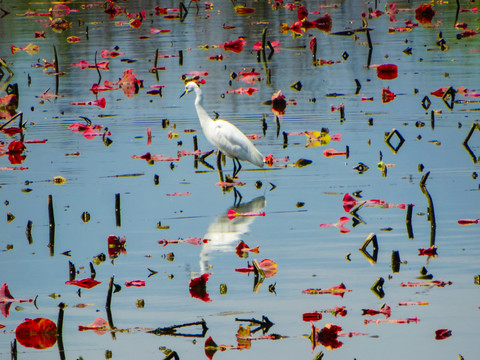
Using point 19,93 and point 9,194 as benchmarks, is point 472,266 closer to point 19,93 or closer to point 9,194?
point 9,194

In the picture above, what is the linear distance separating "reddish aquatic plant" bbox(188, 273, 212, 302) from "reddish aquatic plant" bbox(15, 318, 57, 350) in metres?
1.14

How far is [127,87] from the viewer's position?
17.5 metres

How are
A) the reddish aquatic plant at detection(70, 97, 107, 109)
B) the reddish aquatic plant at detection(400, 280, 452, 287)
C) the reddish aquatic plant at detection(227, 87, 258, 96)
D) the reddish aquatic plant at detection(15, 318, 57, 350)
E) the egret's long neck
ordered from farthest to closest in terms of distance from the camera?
1. the reddish aquatic plant at detection(227, 87, 258, 96)
2. the reddish aquatic plant at detection(70, 97, 107, 109)
3. the egret's long neck
4. the reddish aquatic plant at detection(400, 280, 452, 287)
5. the reddish aquatic plant at detection(15, 318, 57, 350)

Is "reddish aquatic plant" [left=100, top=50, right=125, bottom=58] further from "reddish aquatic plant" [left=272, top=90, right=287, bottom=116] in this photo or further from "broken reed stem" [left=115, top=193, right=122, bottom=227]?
"broken reed stem" [left=115, top=193, right=122, bottom=227]

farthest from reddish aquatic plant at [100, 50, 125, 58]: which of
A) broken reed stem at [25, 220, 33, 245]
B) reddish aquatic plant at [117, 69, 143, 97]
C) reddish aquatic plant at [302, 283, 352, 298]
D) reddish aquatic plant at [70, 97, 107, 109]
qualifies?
reddish aquatic plant at [302, 283, 352, 298]

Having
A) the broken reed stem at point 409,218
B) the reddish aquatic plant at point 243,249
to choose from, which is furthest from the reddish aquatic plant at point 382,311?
the broken reed stem at point 409,218

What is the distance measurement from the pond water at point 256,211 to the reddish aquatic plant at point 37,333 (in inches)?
1.3

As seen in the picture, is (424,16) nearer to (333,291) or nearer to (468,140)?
(468,140)

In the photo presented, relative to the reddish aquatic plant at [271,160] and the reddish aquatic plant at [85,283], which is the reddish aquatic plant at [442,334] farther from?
the reddish aquatic plant at [271,160]

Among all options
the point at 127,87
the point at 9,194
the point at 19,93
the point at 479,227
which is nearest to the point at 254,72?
the point at 127,87

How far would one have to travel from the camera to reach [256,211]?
9.45 metres

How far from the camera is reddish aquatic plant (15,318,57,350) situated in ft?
20.4

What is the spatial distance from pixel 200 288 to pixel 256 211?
244 cm

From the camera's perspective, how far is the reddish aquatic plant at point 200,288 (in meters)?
6.99
